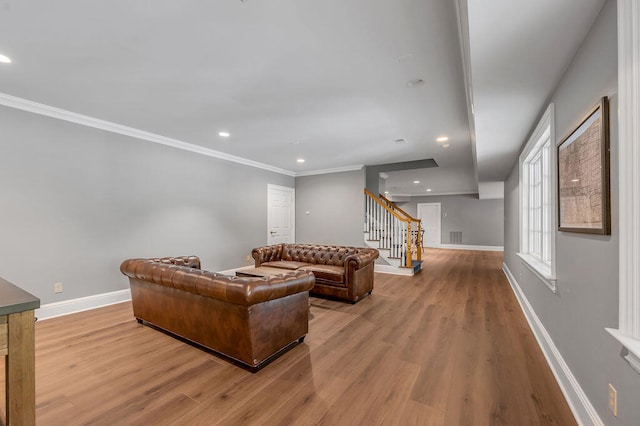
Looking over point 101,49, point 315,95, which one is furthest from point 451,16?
point 101,49

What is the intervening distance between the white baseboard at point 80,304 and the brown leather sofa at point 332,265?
2185mm

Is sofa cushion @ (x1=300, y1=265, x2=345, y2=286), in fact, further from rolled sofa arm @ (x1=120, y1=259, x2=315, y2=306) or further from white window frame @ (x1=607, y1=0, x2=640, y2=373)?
white window frame @ (x1=607, y1=0, x2=640, y2=373)

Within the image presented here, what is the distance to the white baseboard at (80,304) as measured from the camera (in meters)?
3.34

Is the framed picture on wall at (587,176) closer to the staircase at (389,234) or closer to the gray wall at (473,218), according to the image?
the staircase at (389,234)

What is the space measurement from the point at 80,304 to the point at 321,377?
3.63 meters

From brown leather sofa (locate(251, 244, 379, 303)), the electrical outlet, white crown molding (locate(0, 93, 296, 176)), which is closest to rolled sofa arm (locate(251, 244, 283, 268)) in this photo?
brown leather sofa (locate(251, 244, 379, 303))

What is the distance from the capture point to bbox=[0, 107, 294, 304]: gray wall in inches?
126

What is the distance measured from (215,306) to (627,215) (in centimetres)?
272

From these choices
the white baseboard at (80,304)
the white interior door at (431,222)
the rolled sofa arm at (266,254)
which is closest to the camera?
the white baseboard at (80,304)

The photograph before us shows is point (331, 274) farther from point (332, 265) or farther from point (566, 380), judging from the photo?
point (566, 380)

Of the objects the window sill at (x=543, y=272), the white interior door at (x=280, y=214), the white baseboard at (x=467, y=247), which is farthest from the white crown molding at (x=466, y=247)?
the window sill at (x=543, y=272)

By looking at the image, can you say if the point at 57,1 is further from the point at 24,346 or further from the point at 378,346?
the point at 378,346

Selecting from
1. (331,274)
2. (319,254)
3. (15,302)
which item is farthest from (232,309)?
(319,254)

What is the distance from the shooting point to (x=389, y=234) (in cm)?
642
